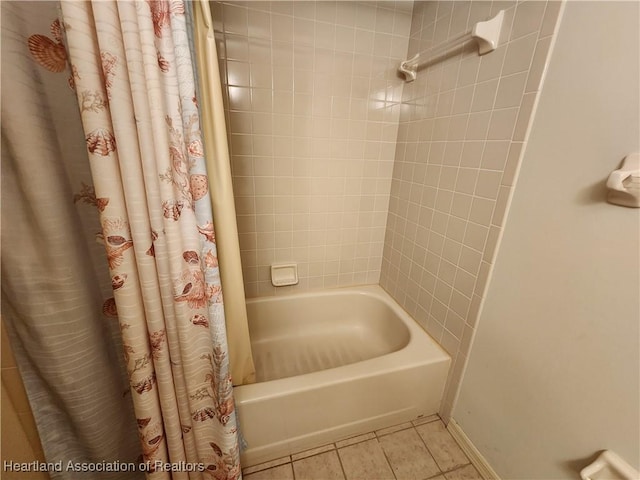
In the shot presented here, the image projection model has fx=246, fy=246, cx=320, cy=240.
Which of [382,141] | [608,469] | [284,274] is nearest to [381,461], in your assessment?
[608,469]

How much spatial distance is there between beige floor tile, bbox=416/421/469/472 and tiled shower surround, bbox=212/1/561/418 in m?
0.09

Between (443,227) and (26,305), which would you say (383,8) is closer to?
(443,227)

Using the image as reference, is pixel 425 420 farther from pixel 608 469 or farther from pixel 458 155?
pixel 458 155

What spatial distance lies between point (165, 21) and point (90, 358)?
85 cm

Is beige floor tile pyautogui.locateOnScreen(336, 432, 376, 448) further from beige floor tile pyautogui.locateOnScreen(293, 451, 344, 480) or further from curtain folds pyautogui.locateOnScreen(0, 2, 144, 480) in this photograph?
curtain folds pyautogui.locateOnScreen(0, 2, 144, 480)

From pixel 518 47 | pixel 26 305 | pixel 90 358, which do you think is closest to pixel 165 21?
pixel 26 305

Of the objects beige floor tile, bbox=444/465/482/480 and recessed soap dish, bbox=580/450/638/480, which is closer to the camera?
recessed soap dish, bbox=580/450/638/480

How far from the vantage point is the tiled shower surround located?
89 cm

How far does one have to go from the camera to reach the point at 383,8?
4.04 ft

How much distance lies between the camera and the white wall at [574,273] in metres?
0.59

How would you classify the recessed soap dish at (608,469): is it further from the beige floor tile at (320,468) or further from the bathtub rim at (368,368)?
the beige floor tile at (320,468)

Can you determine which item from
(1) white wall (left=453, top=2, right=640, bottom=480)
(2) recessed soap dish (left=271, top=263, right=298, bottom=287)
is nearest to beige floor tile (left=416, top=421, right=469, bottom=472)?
(1) white wall (left=453, top=2, right=640, bottom=480)

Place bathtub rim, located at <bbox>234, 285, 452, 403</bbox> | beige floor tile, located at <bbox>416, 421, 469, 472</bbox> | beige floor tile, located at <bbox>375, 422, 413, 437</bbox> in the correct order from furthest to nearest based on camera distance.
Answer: beige floor tile, located at <bbox>375, 422, 413, 437</bbox>, beige floor tile, located at <bbox>416, 421, 469, 472</bbox>, bathtub rim, located at <bbox>234, 285, 452, 403</bbox>

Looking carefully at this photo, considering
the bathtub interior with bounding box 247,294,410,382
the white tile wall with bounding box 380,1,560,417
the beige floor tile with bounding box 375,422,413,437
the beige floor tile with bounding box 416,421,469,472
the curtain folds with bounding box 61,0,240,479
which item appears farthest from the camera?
the bathtub interior with bounding box 247,294,410,382
